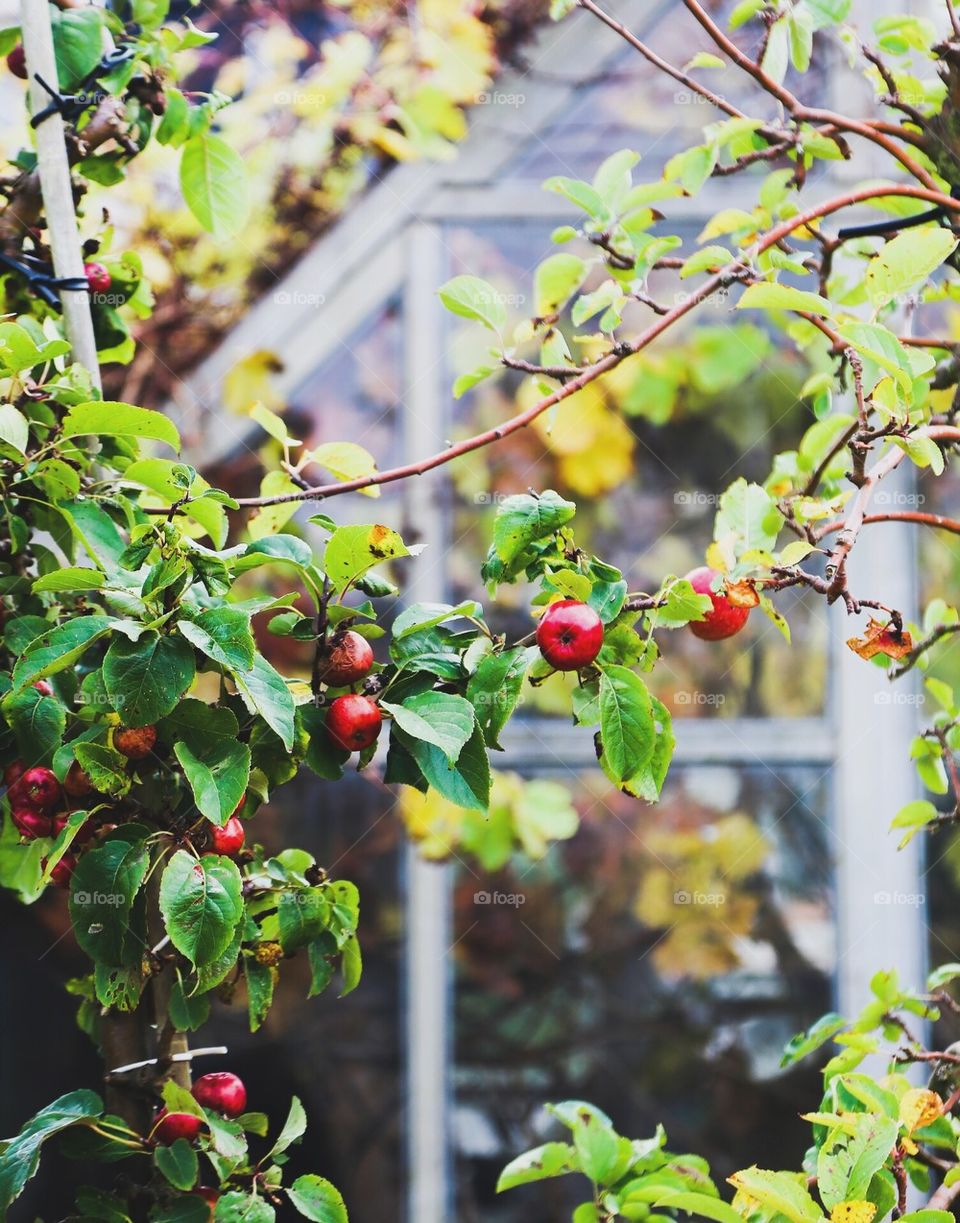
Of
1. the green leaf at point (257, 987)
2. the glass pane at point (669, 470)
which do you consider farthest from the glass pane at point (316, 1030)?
the green leaf at point (257, 987)

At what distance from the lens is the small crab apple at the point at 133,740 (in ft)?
2.18

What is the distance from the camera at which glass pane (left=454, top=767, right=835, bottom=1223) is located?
1.78 meters

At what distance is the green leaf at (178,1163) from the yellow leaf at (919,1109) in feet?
1.59

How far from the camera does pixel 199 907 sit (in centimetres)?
63

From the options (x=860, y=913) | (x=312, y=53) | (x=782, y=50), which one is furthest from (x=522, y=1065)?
(x=312, y=53)

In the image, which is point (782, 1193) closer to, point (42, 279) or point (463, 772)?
point (463, 772)

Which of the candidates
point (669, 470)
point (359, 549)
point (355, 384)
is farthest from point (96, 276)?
point (669, 470)

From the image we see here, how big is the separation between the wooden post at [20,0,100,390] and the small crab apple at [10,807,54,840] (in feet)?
1.06

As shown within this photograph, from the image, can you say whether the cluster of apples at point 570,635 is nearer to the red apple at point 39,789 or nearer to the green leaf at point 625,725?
the green leaf at point 625,725

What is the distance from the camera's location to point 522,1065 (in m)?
1.78

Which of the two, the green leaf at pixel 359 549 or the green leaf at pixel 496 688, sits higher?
the green leaf at pixel 359 549

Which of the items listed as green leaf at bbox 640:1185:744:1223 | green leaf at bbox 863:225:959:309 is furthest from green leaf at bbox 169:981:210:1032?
green leaf at bbox 863:225:959:309

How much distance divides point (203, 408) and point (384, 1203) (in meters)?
1.29

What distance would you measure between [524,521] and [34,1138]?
0.49m
